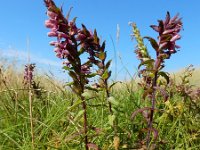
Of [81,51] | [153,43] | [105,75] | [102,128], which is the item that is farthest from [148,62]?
[102,128]

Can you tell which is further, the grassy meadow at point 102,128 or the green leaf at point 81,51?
the grassy meadow at point 102,128

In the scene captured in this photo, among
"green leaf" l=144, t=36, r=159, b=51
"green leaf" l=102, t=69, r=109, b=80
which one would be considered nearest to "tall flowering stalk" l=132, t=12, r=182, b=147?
"green leaf" l=144, t=36, r=159, b=51

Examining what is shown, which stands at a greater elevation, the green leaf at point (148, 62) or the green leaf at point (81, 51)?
the green leaf at point (81, 51)

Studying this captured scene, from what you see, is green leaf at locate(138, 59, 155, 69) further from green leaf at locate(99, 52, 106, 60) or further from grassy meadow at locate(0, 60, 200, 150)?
grassy meadow at locate(0, 60, 200, 150)

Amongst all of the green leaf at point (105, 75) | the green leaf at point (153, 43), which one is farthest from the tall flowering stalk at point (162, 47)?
the green leaf at point (105, 75)

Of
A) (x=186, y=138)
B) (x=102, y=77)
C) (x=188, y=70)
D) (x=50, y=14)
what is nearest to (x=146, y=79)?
(x=188, y=70)

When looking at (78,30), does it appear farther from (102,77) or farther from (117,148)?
(117,148)

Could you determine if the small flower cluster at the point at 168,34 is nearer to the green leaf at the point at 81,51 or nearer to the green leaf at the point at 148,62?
the green leaf at the point at 148,62

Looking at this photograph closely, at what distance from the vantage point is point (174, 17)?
232 cm

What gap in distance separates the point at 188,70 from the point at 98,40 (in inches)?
63.6

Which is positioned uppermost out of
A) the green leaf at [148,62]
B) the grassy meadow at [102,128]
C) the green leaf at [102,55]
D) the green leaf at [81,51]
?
the green leaf at [81,51]

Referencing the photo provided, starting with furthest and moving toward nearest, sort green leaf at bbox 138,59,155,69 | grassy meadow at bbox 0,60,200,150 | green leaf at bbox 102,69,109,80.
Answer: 1. grassy meadow at bbox 0,60,200,150
2. green leaf at bbox 102,69,109,80
3. green leaf at bbox 138,59,155,69

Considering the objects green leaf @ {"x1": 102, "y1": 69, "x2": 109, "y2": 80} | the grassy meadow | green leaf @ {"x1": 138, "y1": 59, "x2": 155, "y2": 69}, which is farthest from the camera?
the grassy meadow

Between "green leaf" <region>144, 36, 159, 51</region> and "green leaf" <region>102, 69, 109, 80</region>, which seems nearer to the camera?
"green leaf" <region>144, 36, 159, 51</region>
